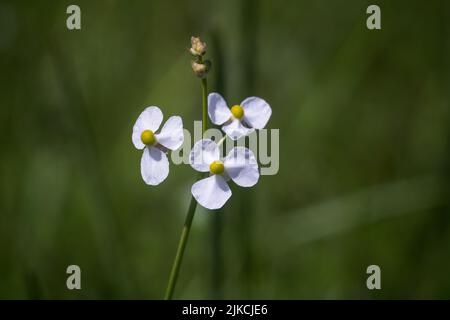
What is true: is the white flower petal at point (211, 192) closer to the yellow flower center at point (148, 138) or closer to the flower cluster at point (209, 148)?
the flower cluster at point (209, 148)

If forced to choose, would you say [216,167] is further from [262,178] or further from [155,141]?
[262,178]

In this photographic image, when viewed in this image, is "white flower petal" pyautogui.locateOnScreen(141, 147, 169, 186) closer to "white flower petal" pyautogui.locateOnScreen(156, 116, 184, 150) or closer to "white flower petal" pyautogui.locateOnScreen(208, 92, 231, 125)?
"white flower petal" pyautogui.locateOnScreen(156, 116, 184, 150)

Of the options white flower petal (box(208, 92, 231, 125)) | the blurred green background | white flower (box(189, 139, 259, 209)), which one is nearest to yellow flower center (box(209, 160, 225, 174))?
white flower (box(189, 139, 259, 209))

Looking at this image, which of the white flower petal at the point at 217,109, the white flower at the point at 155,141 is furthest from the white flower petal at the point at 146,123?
the white flower petal at the point at 217,109

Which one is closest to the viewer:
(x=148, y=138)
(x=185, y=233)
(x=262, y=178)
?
(x=185, y=233)

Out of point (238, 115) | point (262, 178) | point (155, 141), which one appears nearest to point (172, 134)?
point (155, 141)

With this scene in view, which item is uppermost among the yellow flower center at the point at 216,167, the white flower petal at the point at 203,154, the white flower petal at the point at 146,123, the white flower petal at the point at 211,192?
the white flower petal at the point at 146,123
